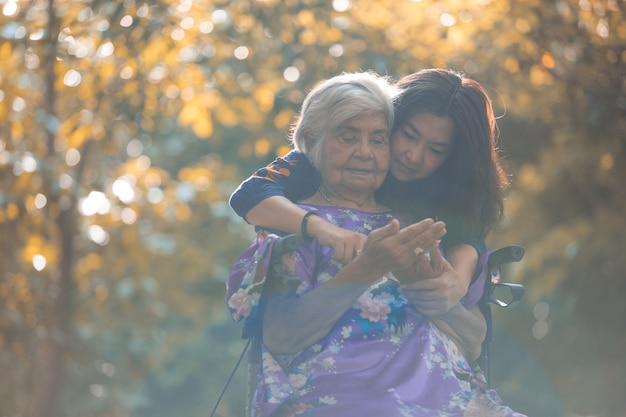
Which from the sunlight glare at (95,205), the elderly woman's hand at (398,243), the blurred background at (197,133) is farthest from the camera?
the sunlight glare at (95,205)

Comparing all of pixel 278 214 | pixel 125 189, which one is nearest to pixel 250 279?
pixel 278 214

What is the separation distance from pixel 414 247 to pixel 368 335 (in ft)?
0.88

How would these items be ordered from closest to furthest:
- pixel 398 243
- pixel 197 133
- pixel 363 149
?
pixel 398 243 → pixel 363 149 → pixel 197 133

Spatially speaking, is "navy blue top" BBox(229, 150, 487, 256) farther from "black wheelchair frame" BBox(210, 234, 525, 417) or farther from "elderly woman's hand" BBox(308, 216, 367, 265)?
"elderly woman's hand" BBox(308, 216, 367, 265)

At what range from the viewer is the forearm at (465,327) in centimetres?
257

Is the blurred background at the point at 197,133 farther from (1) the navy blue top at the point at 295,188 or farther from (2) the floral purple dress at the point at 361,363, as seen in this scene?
(2) the floral purple dress at the point at 361,363

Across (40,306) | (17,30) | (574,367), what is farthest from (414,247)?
(574,367)

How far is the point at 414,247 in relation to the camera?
230cm

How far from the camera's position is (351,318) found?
247 cm

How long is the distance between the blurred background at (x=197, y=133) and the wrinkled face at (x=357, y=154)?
4.73 ft

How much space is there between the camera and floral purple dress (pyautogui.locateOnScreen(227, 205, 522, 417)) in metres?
2.44

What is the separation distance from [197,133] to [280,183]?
3860 mm

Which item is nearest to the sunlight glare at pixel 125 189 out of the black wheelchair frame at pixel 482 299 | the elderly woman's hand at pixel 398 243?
the black wheelchair frame at pixel 482 299

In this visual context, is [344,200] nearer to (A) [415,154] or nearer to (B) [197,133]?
(A) [415,154]
